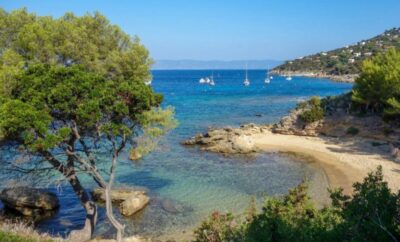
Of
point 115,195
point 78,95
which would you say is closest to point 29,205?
point 115,195

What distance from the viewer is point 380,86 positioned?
39344 millimetres

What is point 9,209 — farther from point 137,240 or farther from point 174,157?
point 174,157

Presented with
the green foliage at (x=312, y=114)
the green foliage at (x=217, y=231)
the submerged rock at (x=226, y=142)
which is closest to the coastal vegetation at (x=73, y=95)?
the green foliage at (x=217, y=231)

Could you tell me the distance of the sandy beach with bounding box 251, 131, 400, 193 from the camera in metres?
26.6

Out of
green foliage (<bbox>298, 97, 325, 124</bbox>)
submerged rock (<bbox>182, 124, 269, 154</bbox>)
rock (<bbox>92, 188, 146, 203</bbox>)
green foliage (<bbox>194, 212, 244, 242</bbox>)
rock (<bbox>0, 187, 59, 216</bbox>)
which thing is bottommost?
submerged rock (<bbox>182, 124, 269, 154</bbox>)

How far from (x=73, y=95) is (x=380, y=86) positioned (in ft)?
108

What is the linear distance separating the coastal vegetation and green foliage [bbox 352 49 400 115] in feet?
82.6

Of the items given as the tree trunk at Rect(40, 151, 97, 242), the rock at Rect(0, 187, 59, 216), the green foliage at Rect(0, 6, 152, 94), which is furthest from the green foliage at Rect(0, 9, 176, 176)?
the rock at Rect(0, 187, 59, 216)

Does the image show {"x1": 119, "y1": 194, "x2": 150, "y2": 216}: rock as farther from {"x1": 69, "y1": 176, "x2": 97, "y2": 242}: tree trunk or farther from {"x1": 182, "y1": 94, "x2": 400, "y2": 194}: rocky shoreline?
{"x1": 182, "y1": 94, "x2": 400, "y2": 194}: rocky shoreline

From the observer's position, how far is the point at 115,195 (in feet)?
75.5

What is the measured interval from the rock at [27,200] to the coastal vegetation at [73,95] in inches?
163

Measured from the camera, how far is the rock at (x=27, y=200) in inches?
814

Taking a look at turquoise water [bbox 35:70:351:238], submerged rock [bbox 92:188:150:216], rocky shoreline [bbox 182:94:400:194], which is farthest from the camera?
rocky shoreline [bbox 182:94:400:194]

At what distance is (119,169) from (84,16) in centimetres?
1374
